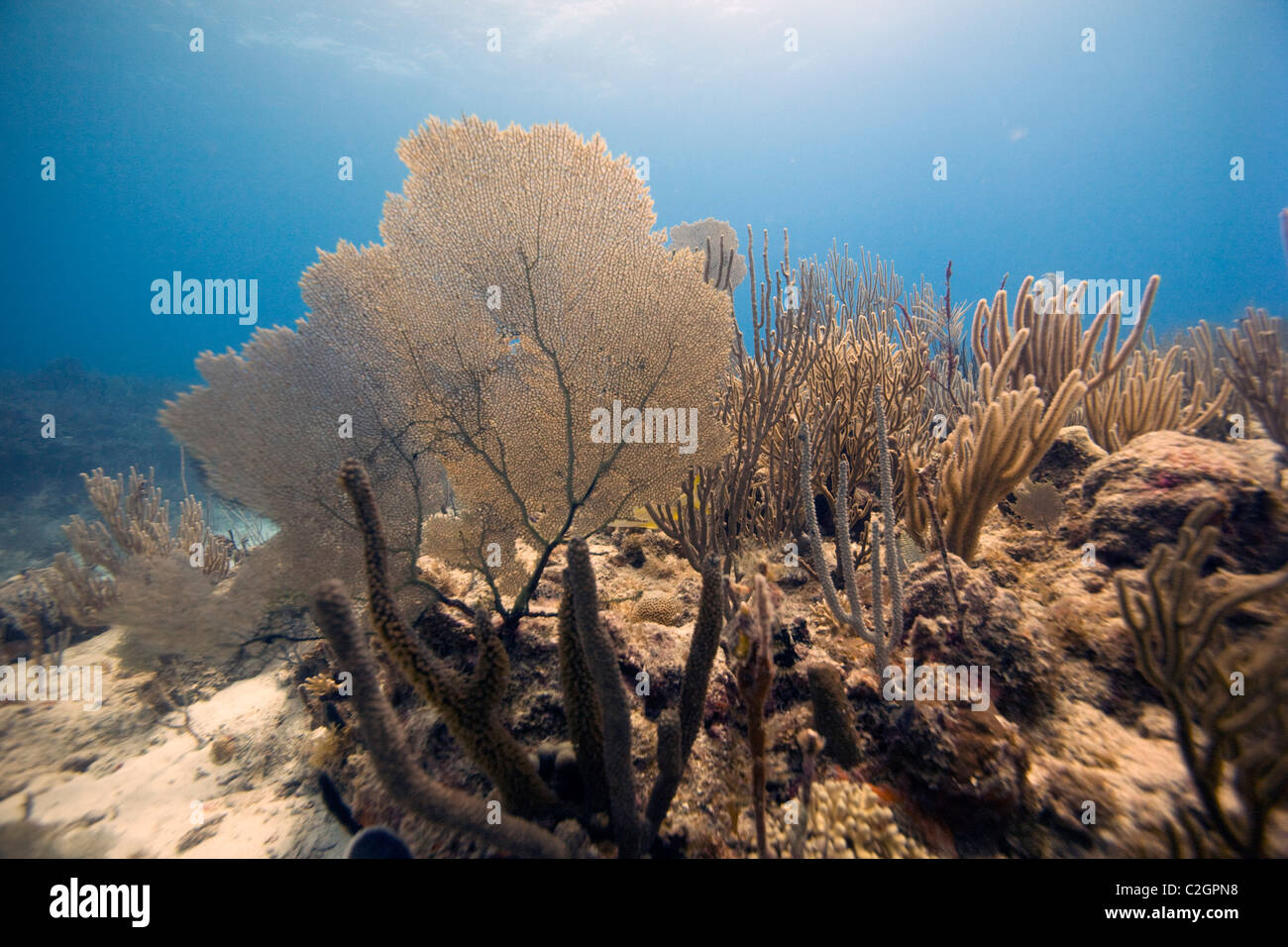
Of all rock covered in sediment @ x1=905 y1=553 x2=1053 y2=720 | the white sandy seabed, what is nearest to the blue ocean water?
the white sandy seabed

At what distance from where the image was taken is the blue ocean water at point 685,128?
45.7 m

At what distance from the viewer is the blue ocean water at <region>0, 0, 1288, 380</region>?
45656 millimetres

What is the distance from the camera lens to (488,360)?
291 cm

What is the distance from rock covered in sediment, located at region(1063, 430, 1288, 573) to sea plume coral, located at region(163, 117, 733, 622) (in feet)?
8.18

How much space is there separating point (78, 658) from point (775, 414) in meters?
8.87

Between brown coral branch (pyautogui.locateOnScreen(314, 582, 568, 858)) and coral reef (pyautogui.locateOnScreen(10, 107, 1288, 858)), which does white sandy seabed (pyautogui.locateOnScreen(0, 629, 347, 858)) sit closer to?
coral reef (pyautogui.locateOnScreen(10, 107, 1288, 858))

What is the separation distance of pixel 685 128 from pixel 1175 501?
3765 inches

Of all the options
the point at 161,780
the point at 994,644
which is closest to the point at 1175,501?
the point at 994,644

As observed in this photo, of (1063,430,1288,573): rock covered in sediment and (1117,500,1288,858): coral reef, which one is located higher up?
(1063,430,1288,573): rock covered in sediment

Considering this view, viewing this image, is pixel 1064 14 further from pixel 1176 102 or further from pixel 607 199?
pixel 607 199

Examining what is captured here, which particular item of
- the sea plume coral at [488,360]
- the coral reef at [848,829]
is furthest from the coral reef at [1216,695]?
the sea plume coral at [488,360]

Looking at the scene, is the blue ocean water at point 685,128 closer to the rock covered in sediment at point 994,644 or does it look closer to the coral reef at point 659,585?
the coral reef at point 659,585

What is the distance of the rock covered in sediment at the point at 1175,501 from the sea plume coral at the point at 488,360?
249 centimetres
